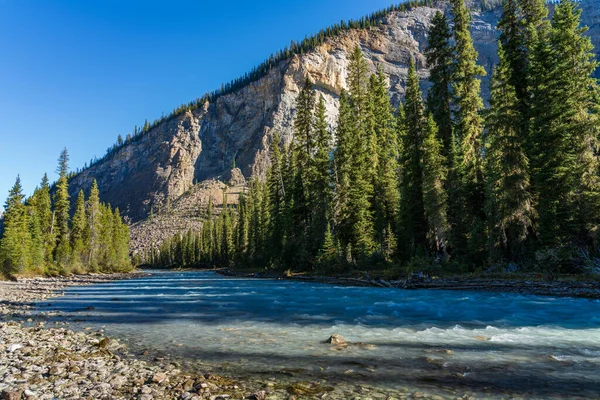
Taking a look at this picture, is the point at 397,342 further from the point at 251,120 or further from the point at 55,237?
the point at 251,120

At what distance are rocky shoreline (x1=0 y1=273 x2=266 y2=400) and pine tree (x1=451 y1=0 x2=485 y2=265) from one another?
22516 mm

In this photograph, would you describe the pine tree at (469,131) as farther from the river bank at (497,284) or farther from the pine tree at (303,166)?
the pine tree at (303,166)

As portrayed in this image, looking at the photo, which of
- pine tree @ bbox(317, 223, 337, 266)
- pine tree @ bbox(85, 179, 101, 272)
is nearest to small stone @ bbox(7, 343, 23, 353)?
pine tree @ bbox(317, 223, 337, 266)

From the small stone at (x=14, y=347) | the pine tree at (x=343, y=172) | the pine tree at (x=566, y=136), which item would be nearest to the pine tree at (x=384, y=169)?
the pine tree at (x=343, y=172)

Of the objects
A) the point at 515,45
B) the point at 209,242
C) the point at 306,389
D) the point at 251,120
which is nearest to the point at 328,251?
the point at 515,45

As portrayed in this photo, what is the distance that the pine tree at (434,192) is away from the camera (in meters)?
26.5

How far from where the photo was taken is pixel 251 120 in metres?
184

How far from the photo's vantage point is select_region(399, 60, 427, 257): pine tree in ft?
101

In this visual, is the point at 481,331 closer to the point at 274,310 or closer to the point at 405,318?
the point at 405,318

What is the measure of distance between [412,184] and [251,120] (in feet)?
530

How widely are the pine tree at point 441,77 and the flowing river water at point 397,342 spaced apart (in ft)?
62.6

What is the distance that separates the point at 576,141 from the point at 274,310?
19.0m

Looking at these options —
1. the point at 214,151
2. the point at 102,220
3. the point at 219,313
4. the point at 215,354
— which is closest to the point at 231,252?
the point at 102,220

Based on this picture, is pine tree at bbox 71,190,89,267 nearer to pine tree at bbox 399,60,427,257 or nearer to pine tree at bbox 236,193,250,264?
pine tree at bbox 236,193,250,264
